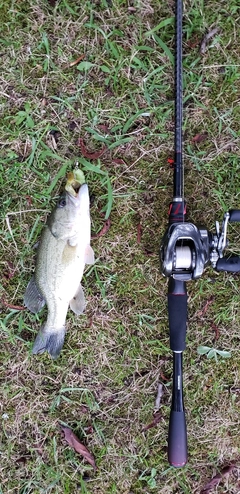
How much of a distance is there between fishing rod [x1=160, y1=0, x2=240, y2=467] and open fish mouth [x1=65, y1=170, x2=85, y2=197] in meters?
0.57

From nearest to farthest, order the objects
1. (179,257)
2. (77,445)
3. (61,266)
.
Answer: (179,257)
(61,266)
(77,445)

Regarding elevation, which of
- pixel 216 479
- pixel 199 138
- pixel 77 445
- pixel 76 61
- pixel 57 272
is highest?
pixel 76 61

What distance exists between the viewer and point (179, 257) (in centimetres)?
238

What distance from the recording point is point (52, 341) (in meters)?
2.86

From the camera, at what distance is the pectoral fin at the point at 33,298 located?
111 inches

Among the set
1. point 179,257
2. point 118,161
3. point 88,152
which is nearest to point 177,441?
point 179,257

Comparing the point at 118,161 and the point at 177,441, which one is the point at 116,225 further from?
the point at 177,441

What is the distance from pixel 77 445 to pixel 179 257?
1.54 m

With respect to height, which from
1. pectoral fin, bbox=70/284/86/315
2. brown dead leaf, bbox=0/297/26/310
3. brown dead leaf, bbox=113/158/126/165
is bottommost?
brown dead leaf, bbox=0/297/26/310

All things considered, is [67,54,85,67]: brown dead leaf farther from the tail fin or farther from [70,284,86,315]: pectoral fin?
the tail fin

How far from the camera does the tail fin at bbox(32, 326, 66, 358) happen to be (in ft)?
9.33

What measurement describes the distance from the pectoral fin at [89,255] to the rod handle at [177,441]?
3.43 ft

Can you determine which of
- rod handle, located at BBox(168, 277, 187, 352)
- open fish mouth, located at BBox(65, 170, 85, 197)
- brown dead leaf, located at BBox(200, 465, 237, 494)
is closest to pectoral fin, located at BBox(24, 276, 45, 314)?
open fish mouth, located at BBox(65, 170, 85, 197)

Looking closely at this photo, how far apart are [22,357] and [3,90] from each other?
1.79 meters
